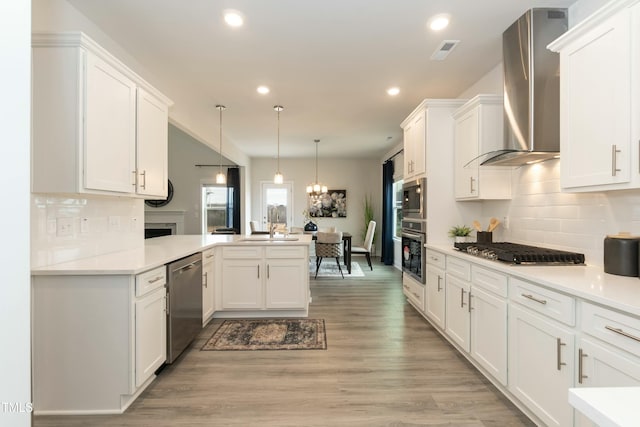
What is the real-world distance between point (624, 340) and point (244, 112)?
4666 mm

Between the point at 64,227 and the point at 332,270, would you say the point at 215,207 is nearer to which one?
the point at 332,270

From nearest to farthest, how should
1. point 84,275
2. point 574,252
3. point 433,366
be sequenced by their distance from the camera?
point 84,275 < point 574,252 < point 433,366

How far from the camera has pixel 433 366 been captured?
261cm

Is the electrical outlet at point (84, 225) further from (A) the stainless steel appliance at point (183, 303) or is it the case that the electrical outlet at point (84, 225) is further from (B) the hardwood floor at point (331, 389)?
(B) the hardwood floor at point (331, 389)

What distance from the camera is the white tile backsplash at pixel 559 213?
196cm

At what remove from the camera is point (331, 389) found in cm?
226

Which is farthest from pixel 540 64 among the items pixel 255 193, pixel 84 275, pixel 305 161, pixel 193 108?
pixel 255 193

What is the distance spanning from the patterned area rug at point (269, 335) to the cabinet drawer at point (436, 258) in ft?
4.36

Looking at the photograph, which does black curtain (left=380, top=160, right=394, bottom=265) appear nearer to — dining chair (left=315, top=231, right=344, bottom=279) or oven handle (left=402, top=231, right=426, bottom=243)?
dining chair (left=315, top=231, right=344, bottom=279)

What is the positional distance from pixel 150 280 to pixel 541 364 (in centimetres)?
240

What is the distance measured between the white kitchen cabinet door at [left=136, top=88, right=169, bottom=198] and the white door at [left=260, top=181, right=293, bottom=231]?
5.65 m

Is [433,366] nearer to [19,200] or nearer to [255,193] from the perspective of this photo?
[19,200]

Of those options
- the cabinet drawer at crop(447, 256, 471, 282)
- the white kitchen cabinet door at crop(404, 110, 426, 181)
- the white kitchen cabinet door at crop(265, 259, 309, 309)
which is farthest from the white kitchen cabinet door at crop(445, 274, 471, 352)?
the white kitchen cabinet door at crop(265, 259, 309, 309)

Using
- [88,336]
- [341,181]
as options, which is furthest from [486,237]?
[341,181]
